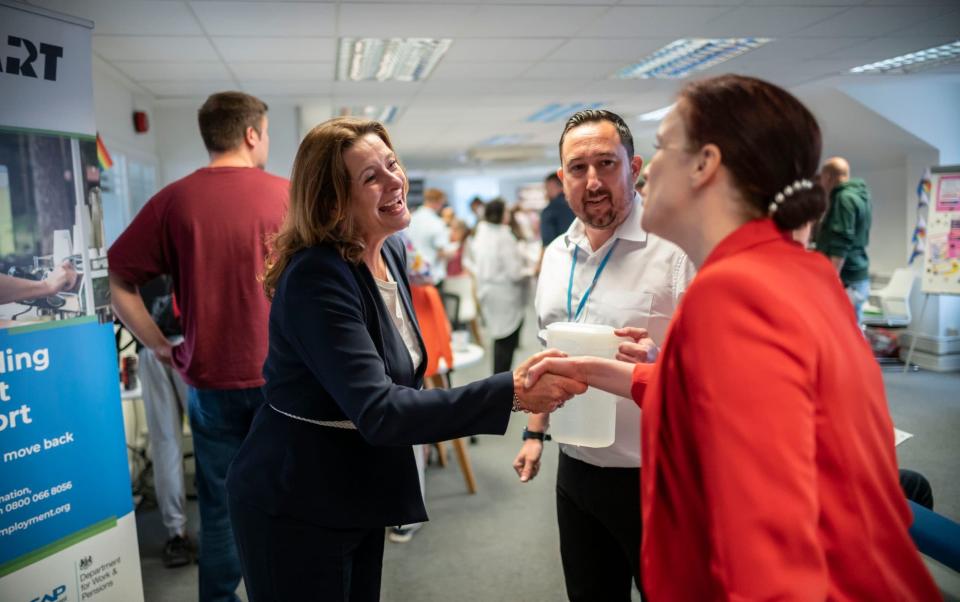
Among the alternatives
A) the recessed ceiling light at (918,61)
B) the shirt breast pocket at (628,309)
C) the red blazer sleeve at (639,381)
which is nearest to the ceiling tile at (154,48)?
the shirt breast pocket at (628,309)

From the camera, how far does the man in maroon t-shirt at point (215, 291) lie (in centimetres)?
204

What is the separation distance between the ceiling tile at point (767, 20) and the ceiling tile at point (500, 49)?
3.47 feet

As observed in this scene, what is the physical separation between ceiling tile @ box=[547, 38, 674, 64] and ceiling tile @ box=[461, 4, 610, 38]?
→ 329 millimetres

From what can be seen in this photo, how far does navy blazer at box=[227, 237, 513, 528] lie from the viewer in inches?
43.7

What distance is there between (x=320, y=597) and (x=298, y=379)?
16.3 inches

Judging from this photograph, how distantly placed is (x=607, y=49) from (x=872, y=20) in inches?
66.1

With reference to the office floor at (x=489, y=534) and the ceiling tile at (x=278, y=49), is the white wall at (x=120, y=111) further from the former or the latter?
the office floor at (x=489, y=534)

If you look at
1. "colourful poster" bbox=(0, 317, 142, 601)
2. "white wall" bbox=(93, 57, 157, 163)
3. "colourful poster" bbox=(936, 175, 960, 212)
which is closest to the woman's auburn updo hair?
"colourful poster" bbox=(0, 317, 142, 601)

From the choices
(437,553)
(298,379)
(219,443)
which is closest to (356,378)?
(298,379)

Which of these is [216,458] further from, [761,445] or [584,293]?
[761,445]

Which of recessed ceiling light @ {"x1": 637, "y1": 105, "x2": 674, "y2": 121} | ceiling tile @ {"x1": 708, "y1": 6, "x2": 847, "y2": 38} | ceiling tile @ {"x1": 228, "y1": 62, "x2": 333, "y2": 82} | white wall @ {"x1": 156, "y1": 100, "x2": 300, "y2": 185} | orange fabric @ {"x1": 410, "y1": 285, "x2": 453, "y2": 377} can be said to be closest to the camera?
orange fabric @ {"x1": 410, "y1": 285, "x2": 453, "y2": 377}

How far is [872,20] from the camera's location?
13.8ft

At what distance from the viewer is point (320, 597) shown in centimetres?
123

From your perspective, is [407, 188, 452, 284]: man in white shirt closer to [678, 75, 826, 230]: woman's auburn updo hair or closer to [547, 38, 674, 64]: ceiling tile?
[547, 38, 674, 64]: ceiling tile
